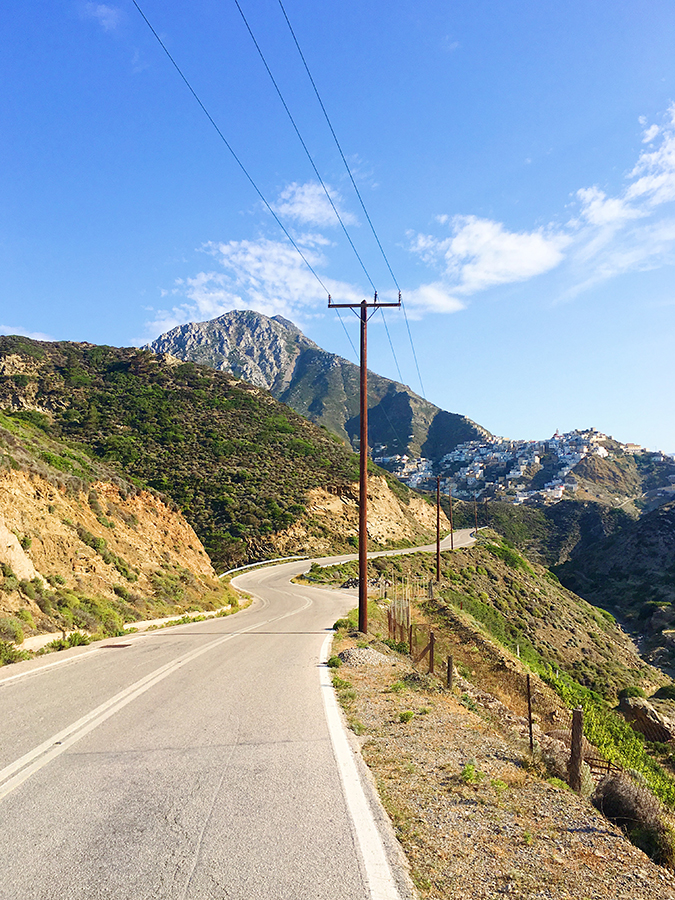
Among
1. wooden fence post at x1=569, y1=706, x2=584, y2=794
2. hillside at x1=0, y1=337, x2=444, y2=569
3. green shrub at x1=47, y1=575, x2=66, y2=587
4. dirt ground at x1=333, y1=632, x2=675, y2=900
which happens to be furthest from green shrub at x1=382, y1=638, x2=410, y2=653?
hillside at x1=0, y1=337, x2=444, y2=569

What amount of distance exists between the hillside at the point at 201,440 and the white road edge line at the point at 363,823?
4562 cm

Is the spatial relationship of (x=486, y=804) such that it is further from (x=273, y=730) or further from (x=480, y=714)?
(x=480, y=714)

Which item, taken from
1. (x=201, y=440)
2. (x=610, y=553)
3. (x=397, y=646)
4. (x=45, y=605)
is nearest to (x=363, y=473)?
(x=397, y=646)

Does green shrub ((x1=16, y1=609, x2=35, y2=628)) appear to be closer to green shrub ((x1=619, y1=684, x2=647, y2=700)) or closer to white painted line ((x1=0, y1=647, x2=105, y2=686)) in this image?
white painted line ((x1=0, y1=647, x2=105, y2=686))

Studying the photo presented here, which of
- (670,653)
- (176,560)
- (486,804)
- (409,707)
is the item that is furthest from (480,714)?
(670,653)

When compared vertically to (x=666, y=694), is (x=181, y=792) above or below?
above

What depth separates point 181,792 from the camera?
15.7 feet

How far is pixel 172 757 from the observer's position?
5.73 meters

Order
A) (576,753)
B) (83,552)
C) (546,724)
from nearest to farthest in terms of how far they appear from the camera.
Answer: (576,753) → (546,724) → (83,552)

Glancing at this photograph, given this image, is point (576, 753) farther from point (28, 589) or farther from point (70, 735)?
point (28, 589)

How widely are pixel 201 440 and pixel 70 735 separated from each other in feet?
209

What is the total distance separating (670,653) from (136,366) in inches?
3198

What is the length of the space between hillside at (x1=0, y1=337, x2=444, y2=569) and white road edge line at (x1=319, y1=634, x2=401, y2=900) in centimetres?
4562

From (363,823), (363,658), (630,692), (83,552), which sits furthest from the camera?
(630,692)
